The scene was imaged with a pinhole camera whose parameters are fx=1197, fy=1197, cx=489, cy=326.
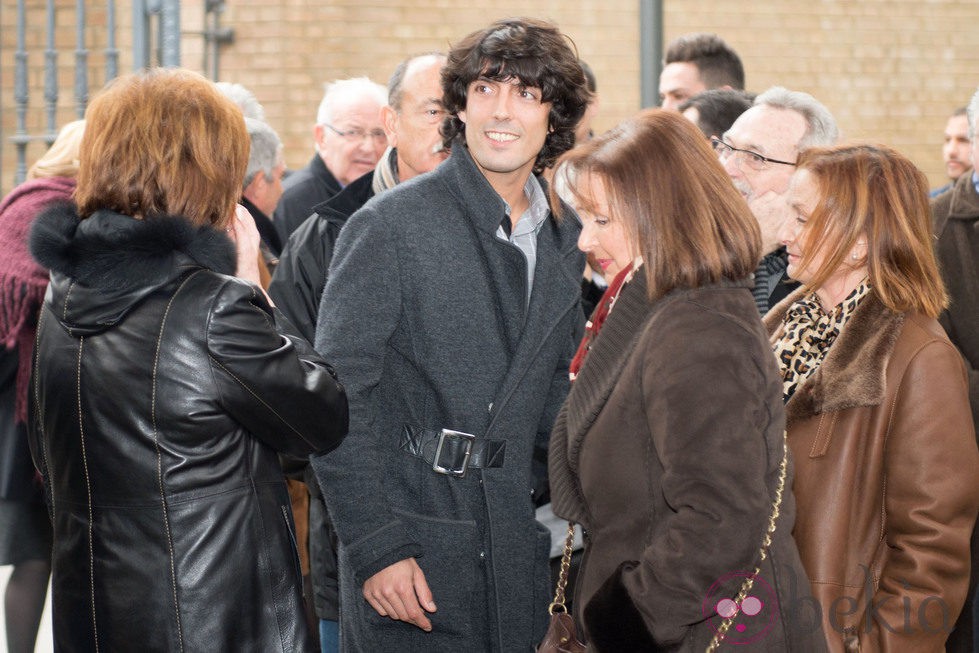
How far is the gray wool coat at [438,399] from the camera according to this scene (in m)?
2.52

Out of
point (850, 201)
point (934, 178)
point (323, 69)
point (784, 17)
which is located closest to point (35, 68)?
point (323, 69)

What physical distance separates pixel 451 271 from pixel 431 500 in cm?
50

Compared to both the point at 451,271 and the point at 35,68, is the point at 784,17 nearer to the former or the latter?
the point at 35,68

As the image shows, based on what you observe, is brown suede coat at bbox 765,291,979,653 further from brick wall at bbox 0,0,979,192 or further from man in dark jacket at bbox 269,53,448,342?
brick wall at bbox 0,0,979,192

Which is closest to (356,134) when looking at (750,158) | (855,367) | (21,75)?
(21,75)

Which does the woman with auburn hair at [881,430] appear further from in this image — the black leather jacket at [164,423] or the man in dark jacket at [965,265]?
the man in dark jacket at [965,265]

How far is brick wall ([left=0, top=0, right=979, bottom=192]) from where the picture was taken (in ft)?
28.6

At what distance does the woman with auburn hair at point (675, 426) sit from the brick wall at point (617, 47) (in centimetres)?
671

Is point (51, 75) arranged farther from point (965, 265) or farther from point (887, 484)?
point (887, 484)

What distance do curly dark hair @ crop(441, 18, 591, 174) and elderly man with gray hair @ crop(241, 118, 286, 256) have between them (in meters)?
1.67

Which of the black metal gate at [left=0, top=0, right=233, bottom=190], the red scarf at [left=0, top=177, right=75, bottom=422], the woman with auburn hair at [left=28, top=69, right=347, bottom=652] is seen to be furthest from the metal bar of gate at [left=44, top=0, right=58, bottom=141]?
the woman with auburn hair at [left=28, top=69, right=347, bottom=652]

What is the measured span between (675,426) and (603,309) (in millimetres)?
534

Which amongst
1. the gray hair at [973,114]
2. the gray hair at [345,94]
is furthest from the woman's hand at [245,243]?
the gray hair at [345,94]

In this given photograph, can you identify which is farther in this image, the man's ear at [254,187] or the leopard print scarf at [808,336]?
the man's ear at [254,187]
